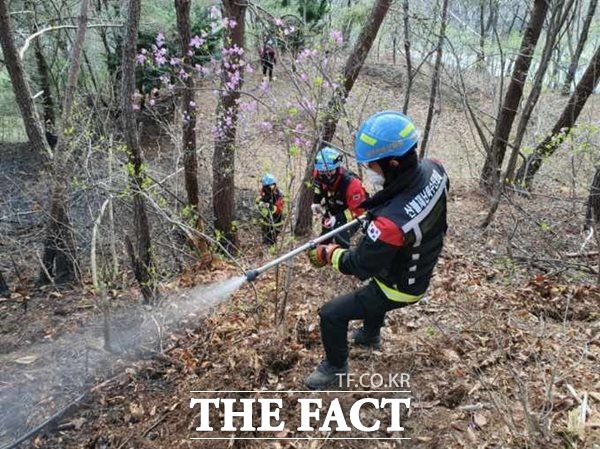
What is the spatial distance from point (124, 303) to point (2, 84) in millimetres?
13357

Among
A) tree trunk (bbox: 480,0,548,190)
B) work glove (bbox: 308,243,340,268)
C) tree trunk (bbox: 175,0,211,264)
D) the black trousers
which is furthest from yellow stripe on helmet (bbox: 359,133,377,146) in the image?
tree trunk (bbox: 480,0,548,190)

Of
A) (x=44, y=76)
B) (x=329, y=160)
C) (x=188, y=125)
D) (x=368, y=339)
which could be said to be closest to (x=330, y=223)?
(x=329, y=160)

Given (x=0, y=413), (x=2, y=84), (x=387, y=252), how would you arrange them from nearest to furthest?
1. (x=387, y=252)
2. (x=0, y=413)
3. (x=2, y=84)

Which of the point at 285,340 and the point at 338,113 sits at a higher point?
the point at 338,113

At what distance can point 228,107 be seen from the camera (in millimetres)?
8820

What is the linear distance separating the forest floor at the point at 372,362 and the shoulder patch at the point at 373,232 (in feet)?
A: 4.11

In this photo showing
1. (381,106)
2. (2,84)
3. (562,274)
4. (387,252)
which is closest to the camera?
(387,252)

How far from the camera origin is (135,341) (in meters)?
6.03

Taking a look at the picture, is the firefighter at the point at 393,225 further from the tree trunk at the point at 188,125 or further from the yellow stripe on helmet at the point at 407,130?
the tree trunk at the point at 188,125

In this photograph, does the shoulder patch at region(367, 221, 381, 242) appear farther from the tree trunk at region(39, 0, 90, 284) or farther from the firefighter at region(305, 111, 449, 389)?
the tree trunk at region(39, 0, 90, 284)

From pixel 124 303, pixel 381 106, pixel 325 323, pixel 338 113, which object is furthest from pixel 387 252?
pixel 381 106

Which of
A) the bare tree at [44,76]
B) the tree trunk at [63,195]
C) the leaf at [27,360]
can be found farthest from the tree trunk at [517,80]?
the bare tree at [44,76]

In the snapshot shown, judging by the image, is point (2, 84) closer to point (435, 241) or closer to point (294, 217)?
point (294, 217)

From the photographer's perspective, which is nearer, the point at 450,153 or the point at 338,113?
the point at 338,113
